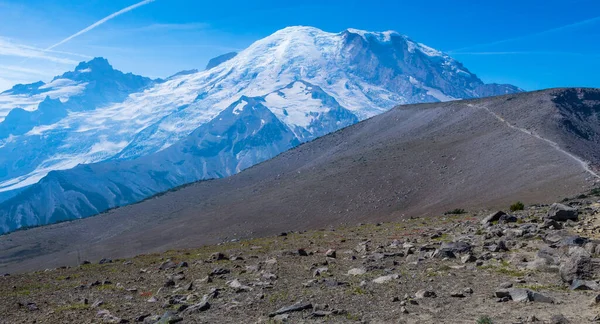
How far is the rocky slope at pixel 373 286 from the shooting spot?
1201cm

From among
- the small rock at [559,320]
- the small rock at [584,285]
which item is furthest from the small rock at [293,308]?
the small rock at [584,285]

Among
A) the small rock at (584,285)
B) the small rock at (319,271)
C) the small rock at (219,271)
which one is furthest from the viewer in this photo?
the small rock at (219,271)

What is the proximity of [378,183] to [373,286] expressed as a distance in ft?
206

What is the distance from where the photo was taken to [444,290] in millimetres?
13609

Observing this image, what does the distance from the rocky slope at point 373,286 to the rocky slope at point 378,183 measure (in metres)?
30.1

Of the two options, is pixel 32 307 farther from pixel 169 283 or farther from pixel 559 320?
pixel 559 320

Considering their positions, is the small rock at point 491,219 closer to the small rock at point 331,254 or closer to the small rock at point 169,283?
the small rock at point 331,254

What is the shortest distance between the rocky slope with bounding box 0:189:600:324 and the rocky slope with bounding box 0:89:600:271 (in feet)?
98.6

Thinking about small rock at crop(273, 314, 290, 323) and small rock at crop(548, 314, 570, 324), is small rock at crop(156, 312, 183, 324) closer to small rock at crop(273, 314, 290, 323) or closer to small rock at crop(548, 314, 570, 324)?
small rock at crop(273, 314, 290, 323)

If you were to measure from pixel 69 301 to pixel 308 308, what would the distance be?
33.4 feet

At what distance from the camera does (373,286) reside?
1469 cm

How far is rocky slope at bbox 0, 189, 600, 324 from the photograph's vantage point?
39.4ft

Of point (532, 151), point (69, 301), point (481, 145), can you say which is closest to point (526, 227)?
point (69, 301)

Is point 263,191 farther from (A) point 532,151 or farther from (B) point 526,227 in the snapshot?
(B) point 526,227
